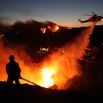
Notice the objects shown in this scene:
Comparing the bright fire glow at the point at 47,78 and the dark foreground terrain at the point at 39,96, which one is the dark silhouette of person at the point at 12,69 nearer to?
the dark foreground terrain at the point at 39,96

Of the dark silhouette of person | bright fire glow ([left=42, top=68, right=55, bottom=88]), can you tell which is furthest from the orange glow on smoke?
the dark silhouette of person

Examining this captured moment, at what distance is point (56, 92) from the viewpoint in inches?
576

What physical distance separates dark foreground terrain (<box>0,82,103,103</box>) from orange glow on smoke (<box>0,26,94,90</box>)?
36.1 feet

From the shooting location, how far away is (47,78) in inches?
1160

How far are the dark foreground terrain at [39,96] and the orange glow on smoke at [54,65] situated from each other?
10991mm

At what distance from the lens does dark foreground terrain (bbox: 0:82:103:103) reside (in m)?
12.9

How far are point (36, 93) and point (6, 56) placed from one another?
2328 cm

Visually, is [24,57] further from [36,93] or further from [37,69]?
[36,93]

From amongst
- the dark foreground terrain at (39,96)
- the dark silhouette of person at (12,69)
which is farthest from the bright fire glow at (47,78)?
the dark silhouette of person at (12,69)

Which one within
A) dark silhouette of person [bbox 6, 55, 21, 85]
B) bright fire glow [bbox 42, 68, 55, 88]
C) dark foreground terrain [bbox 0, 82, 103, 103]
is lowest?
bright fire glow [bbox 42, 68, 55, 88]

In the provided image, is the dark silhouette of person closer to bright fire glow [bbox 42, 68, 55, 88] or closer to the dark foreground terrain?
the dark foreground terrain

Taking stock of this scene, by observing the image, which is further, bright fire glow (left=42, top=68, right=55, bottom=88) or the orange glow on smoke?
the orange glow on smoke

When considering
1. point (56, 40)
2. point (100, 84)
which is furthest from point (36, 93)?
point (56, 40)

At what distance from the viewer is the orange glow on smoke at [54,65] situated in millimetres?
29203
